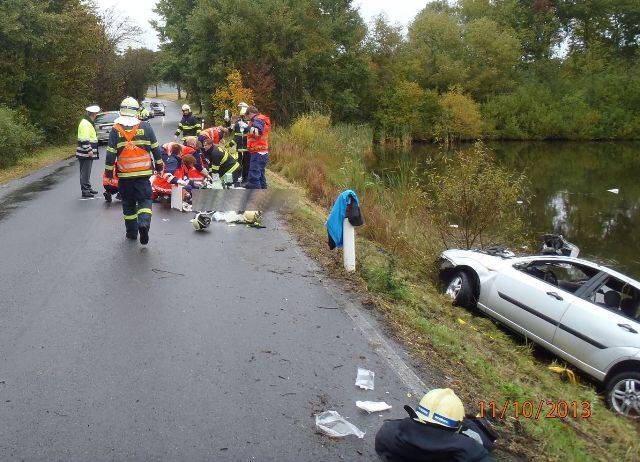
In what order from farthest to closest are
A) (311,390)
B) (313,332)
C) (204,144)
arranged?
(204,144), (313,332), (311,390)

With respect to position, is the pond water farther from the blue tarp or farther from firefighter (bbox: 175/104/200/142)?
the blue tarp

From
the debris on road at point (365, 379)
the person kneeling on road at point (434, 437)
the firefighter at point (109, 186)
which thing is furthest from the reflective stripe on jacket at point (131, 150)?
the person kneeling on road at point (434, 437)

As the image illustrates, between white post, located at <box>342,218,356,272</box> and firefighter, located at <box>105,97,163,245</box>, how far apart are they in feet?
9.71

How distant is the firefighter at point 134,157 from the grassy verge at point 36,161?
344 inches

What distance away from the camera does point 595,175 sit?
29.4 meters

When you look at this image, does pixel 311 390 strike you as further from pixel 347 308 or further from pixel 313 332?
pixel 347 308

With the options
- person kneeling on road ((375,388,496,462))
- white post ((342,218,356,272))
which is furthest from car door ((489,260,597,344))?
person kneeling on road ((375,388,496,462))

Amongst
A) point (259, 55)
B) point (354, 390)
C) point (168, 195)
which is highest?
point (259, 55)

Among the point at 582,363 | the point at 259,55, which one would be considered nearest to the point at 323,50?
the point at 259,55

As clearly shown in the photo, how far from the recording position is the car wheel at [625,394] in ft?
21.2

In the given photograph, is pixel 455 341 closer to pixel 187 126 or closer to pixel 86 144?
pixel 86 144

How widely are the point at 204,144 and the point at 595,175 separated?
2400 cm

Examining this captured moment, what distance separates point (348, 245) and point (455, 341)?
2.07 m
